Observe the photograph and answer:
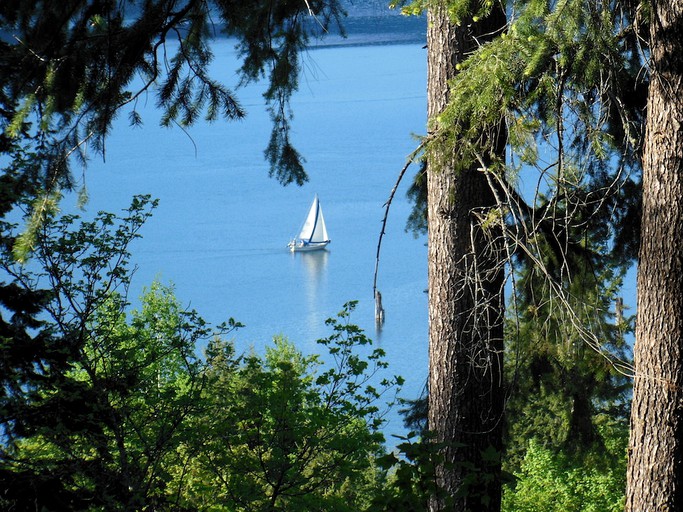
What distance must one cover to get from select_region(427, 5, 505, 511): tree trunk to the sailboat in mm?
42700

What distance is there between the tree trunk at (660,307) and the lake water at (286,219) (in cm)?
2927

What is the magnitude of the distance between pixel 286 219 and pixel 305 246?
762cm

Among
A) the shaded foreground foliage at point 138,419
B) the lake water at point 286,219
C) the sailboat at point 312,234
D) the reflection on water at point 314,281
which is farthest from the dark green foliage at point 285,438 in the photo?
the sailboat at point 312,234

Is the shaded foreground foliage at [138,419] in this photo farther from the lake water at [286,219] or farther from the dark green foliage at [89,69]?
the lake water at [286,219]

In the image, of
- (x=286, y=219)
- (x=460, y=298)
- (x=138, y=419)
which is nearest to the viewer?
(x=460, y=298)

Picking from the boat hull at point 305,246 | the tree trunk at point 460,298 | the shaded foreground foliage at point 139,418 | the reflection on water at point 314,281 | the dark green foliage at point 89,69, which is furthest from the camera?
the boat hull at point 305,246

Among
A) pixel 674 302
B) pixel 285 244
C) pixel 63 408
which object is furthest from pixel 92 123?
pixel 285 244

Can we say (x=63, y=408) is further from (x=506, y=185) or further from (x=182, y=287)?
(x=182, y=287)

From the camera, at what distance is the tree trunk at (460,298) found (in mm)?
3943

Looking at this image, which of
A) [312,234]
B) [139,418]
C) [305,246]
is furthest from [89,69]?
[305,246]

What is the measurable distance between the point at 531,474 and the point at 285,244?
37.5 m

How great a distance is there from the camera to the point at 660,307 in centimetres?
356

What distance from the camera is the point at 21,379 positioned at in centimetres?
543

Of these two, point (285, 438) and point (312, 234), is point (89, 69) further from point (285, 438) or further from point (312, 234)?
point (312, 234)
